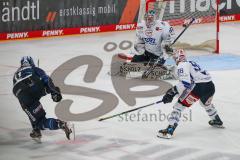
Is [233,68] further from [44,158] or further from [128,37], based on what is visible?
[44,158]

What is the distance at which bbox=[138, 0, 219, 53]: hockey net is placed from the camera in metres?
21.9

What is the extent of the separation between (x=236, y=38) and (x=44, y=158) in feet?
45.2

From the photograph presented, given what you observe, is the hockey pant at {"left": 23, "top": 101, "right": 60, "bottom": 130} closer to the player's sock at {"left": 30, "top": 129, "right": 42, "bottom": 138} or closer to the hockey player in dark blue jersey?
the hockey player in dark blue jersey

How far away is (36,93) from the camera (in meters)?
12.7

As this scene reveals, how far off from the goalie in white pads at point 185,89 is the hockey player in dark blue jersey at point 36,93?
1.92 meters

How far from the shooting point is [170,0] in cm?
2245

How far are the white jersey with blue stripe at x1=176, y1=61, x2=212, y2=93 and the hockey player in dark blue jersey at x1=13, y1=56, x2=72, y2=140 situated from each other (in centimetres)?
222

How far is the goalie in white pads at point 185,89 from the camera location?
509 inches

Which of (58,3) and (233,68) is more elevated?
(58,3)

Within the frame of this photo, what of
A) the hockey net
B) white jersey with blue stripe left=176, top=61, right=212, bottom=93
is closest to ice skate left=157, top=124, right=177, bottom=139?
white jersey with blue stripe left=176, top=61, right=212, bottom=93

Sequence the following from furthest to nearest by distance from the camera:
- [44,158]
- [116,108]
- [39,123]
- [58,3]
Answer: [58,3], [116,108], [39,123], [44,158]

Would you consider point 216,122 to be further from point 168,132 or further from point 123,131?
point 123,131

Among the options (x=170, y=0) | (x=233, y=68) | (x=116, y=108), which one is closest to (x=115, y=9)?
(x=170, y=0)

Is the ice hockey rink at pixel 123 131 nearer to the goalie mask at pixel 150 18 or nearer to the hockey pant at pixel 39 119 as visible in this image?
the hockey pant at pixel 39 119
